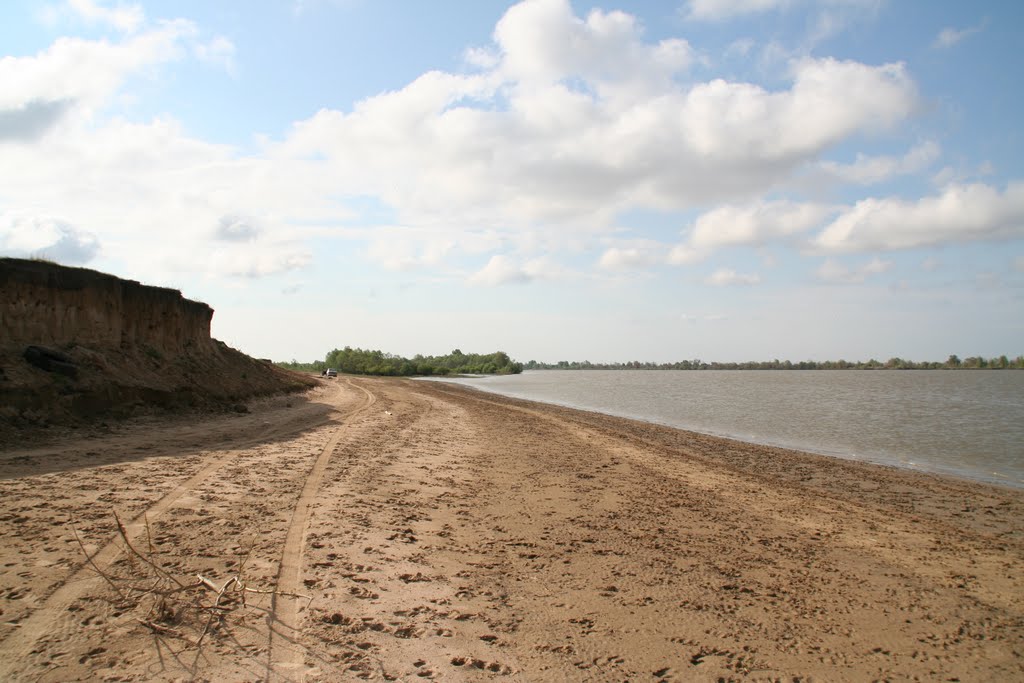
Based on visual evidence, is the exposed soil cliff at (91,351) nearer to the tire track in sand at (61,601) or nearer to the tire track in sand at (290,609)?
the tire track in sand at (61,601)

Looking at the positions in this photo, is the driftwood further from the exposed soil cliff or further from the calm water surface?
the calm water surface

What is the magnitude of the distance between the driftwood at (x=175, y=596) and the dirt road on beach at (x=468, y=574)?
21 mm

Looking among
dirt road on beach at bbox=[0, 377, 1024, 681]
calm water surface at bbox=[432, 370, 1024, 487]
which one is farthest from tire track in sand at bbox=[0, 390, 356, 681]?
calm water surface at bbox=[432, 370, 1024, 487]

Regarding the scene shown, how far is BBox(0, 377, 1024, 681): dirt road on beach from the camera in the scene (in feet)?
12.9

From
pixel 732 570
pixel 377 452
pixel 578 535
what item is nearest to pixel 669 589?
pixel 732 570

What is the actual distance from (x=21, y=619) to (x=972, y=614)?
25.3 feet

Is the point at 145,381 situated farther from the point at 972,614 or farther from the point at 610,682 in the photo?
the point at 972,614

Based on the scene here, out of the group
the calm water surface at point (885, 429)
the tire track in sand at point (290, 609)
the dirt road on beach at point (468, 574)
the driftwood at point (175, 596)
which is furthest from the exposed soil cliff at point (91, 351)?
the calm water surface at point (885, 429)

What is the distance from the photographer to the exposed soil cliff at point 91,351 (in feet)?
38.0

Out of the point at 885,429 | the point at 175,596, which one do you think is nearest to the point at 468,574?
the point at 175,596

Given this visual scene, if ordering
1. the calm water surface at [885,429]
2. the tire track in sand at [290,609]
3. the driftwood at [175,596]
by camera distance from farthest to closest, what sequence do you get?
the calm water surface at [885,429] → the driftwood at [175,596] → the tire track in sand at [290,609]

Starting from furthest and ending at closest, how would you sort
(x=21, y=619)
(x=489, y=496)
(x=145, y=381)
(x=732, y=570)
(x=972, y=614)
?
(x=145, y=381)
(x=489, y=496)
(x=732, y=570)
(x=972, y=614)
(x=21, y=619)

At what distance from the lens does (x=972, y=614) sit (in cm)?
539

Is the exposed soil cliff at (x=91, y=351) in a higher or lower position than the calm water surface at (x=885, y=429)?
higher
